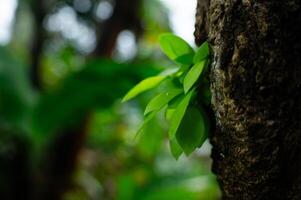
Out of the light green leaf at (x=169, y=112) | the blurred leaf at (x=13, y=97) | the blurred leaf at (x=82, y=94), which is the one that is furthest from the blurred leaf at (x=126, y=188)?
the light green leaf at (x=169, y=112)

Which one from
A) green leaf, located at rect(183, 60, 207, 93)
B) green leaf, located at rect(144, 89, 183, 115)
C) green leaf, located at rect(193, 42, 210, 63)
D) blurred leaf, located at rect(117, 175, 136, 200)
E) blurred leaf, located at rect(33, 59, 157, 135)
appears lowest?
blurred leaf, located at rect(117, 175, 136, 200)

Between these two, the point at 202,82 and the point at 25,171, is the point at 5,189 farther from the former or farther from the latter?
the point at 202,82

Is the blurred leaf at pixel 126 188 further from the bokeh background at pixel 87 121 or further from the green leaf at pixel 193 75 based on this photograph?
the green leaf at pixel 193 75

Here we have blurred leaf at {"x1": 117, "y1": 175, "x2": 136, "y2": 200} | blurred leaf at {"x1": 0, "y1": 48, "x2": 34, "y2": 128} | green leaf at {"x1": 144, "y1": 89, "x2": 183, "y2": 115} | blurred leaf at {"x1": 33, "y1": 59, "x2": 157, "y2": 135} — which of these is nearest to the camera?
green leaf at {"x1": 144, "y1": 89, "x2": 183, "y2": 115}

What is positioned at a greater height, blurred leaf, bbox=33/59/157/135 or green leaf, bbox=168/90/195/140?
green leaf, bbox=168/90/195/140

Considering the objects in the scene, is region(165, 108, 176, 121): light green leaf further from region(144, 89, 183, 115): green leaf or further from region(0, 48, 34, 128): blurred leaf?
region(0, 48, 34, 128): blurred leaf

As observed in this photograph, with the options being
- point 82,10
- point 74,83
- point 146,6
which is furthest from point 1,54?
point 82,10

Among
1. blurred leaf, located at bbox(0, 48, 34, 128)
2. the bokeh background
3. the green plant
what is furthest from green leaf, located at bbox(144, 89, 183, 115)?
blurred leaf, located at bbox(0, 48, 34, 128)

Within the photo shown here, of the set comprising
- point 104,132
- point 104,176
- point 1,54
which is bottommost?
point 104,176
